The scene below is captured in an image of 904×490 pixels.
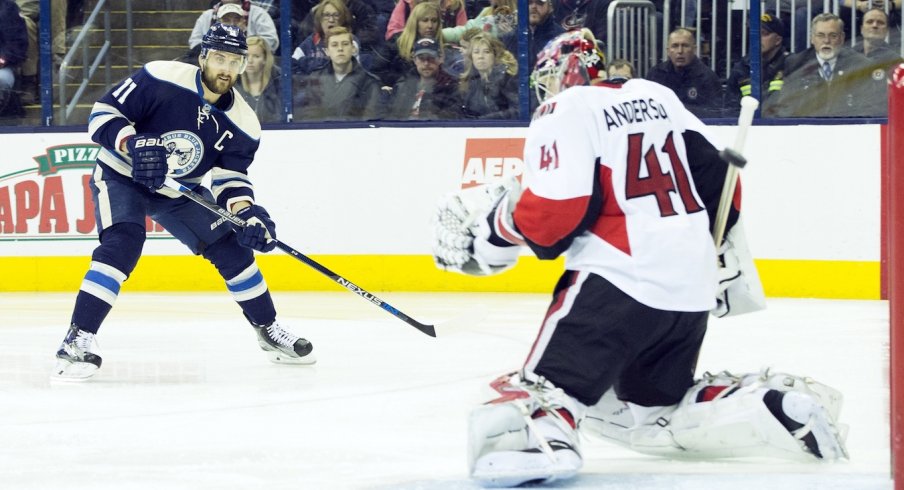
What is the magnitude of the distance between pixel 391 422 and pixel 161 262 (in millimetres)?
3175

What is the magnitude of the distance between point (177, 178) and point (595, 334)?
1.97 meters

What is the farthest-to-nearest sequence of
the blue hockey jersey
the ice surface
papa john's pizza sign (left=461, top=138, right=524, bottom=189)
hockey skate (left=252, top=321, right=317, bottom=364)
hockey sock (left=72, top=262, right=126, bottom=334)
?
1. papa john's pizza sign (left=461, top=138, right=524, bottom=189)
2. hockey skate (left=252, top=321, right=317, bottom=364)
3. the blue hockey jersey
4. hockey sock (left=72, top=262, right=126, bottom=334)
5. the ice surface

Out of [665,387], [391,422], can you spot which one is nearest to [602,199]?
[665,387]

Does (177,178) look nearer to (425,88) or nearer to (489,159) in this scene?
(489,159)

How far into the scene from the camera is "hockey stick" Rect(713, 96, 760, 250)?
2459 millimetres

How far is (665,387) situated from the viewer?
8.71 ft

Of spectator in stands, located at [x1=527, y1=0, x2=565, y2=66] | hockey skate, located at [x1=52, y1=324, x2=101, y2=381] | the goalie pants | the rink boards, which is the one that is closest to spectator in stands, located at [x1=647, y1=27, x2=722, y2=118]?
the rink boards

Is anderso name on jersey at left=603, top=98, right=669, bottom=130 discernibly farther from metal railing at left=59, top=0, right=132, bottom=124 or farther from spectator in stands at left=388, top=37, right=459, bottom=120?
metal railing at left=59, top=0, right=132, bottom=124

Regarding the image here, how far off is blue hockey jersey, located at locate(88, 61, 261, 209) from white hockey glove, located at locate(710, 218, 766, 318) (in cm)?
180

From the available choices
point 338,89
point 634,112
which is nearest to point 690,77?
point 338,89

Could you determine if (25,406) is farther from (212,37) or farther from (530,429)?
(530,429)

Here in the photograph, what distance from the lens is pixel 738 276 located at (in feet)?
9.07

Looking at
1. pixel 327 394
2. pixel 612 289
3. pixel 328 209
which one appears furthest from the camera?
pixel 328 209

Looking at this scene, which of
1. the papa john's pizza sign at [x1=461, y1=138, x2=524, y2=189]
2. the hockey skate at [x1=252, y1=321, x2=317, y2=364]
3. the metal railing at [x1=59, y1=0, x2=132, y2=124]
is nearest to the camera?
the hockey skate at [x1=252, y1=321, x2=317, y2=364]
